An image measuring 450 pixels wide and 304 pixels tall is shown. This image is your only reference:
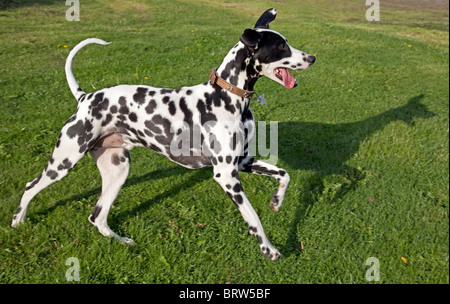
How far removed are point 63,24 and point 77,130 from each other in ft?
39.7

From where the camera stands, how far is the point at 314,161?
725 centimetres

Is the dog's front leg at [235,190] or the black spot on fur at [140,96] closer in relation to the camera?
the dog's front leg at [235,190]

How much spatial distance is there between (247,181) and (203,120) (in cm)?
220

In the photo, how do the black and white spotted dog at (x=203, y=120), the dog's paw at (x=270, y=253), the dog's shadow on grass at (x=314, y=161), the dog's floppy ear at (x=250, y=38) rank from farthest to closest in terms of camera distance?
the dog's shadow on grass at (x=314, y=161), the dog's paw at (x=270, y=253), the black and white spotted dog at (x=203, y=120), the dog's floppy ear at (x=250, y=38)

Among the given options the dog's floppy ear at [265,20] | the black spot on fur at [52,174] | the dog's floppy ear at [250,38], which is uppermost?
the dog's floppy ear at [265,20]

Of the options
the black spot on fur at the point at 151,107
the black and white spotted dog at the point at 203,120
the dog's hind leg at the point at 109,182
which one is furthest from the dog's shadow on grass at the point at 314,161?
the black spot on fur at the point at 151,107

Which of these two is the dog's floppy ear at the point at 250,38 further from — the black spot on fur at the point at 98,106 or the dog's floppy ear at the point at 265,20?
the black spot on fur at the point at 98,106

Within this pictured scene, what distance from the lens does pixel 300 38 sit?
1433cm

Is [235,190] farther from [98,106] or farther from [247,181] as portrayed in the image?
[247,181]

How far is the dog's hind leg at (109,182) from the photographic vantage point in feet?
16.3

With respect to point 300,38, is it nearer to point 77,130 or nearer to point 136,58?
point 136,58

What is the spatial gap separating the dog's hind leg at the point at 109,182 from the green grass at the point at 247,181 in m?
0.17

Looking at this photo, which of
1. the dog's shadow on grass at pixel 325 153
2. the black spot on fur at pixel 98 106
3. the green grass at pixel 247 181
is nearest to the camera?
the black spot on fur at pixel 98 106

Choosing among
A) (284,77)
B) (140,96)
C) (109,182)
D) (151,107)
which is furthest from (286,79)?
(109,182)
